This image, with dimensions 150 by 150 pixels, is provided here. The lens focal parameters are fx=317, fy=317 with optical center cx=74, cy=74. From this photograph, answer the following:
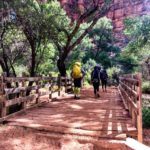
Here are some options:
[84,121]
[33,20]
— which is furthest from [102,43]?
[84,121]

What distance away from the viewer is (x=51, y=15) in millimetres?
15422

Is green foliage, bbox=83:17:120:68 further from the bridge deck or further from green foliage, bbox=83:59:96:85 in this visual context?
the bridge deck

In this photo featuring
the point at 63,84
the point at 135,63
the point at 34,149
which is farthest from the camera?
the point at 135,63

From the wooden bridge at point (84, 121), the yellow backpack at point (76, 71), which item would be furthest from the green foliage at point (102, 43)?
the wooden bridge at point (84, 121)

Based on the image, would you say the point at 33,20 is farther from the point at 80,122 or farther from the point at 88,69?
the point at 88,69

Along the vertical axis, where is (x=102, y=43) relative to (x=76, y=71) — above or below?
above

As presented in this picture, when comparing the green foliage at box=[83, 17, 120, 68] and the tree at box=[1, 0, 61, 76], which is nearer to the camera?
the tree at box=[1, 0, 61, 76]

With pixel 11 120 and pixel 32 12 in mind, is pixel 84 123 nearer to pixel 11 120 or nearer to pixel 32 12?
pixel 11 120

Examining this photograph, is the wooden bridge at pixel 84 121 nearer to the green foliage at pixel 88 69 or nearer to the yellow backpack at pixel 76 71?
the yellow backpack at pixel 76 71

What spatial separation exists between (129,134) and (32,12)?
9056 mm

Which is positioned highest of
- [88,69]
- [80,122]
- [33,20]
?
[33,20]

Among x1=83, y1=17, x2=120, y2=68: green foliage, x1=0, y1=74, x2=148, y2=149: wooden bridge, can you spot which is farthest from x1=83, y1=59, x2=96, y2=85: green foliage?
x1=0, y1=74, x2=148, y2=149: wooden bridge

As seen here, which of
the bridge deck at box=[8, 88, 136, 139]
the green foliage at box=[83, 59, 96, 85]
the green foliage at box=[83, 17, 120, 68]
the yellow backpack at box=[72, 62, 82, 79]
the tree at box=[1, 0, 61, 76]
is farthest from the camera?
the green foliage at box=[83, 17, 120, 68]

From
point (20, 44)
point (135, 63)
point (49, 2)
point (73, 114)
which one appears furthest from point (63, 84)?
point (135, 63)
